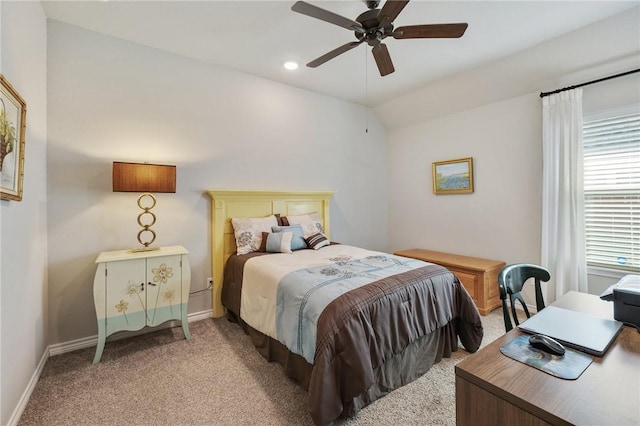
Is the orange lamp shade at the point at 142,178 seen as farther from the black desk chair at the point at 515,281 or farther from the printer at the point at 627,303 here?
the printer at the point at 627,303

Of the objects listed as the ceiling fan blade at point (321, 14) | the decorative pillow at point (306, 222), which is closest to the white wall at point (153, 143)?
the decorative pillow at point (306, 222)

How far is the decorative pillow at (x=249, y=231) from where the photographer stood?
3.05 meters

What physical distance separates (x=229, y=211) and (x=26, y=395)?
205 cm

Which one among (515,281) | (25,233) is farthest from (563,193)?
(25,233)

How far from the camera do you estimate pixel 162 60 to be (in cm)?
285

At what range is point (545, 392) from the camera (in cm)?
73

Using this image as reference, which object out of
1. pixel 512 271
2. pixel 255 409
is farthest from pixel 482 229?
pixel 255 409

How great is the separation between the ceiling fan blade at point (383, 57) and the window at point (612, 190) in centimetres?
220

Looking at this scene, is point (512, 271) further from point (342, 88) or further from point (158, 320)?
point (342, 88)

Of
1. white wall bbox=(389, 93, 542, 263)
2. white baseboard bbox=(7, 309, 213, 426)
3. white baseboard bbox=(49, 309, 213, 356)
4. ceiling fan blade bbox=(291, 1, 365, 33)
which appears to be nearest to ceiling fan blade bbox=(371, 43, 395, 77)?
ceiling fan blade bbox=(291, 1, 365, 33)

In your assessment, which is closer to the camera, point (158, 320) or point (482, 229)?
point (158, 320)

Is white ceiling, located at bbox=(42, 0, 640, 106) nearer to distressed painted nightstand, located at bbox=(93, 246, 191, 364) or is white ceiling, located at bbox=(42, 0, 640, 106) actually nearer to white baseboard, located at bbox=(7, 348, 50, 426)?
distressed painted nightstand, located at bbox=(93, 246, 191, 364)

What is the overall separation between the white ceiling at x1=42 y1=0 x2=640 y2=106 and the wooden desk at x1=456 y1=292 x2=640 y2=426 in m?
2.50

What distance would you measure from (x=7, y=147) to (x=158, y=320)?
1.61 meters
